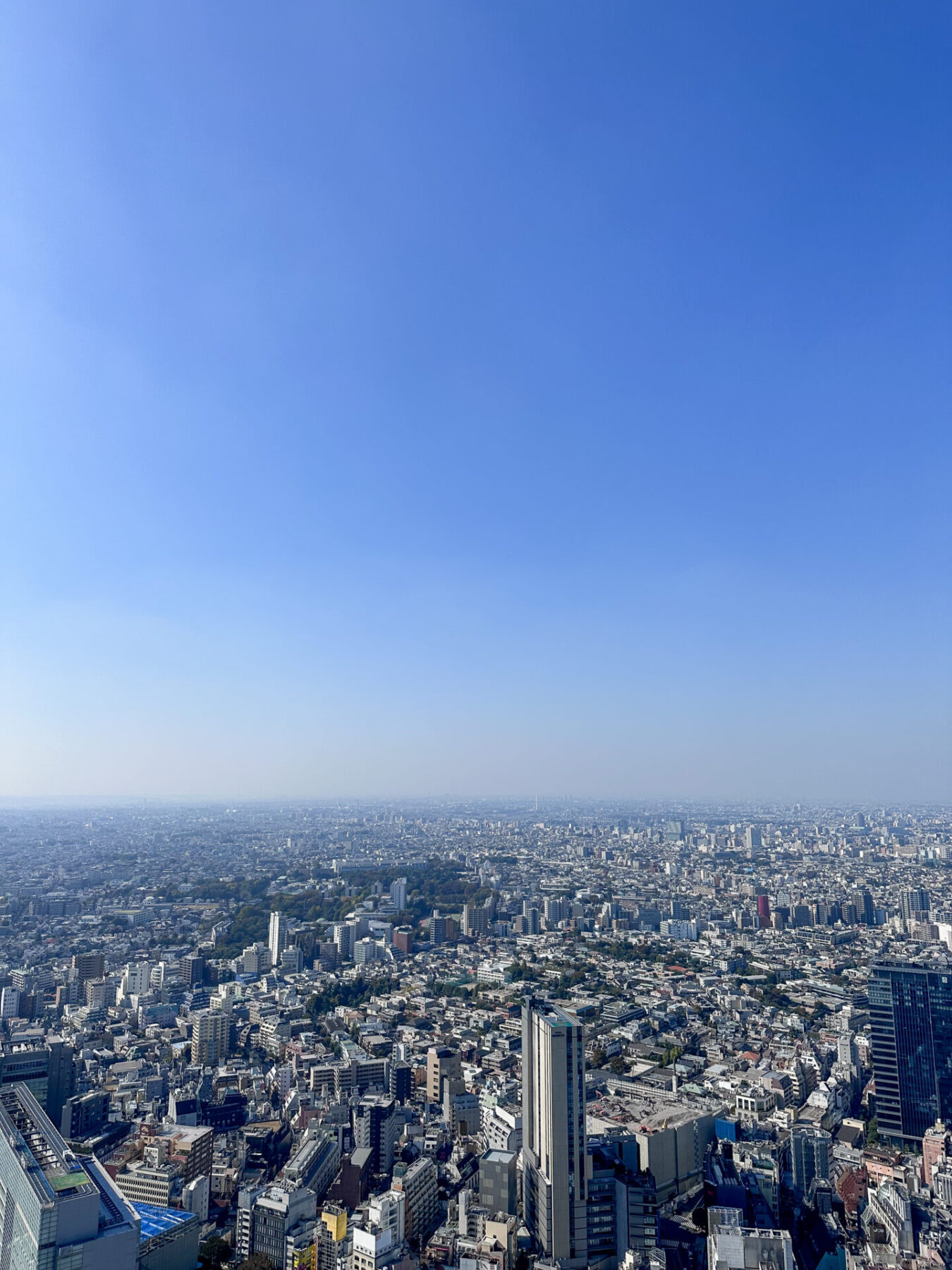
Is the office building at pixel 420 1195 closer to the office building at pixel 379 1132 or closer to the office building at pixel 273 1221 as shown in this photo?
the office building at pixel 273 1221

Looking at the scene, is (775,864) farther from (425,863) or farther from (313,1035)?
(313,1035)

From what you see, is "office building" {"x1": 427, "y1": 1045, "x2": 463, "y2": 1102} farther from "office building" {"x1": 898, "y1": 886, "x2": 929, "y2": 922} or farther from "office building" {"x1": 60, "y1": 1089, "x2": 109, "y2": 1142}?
"office building" {"x1": 898, "y1": 886, "x2": 929, "y2": 922}

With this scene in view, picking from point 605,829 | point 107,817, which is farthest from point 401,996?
point 107,817

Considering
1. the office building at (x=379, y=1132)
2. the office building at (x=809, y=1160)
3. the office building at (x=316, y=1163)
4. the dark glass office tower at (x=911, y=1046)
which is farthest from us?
the dark glass office tower at (x=911, y=1046)

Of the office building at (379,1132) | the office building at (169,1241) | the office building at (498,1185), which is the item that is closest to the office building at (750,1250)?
the office building at (498,1185)

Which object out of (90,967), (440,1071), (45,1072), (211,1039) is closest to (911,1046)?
(440,1071)

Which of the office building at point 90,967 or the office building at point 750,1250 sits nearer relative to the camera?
the office building at point 750,1250
